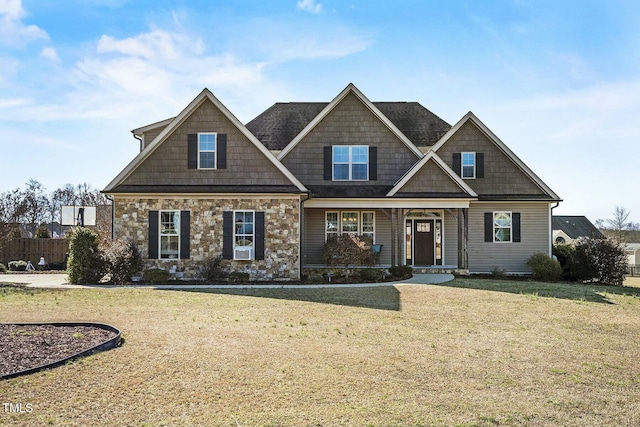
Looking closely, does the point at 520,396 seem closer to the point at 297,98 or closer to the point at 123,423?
the point at 123,423

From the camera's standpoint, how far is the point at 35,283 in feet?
59.0

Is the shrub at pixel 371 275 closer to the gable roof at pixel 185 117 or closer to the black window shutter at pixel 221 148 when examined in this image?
the gable roof at pixel 185 117

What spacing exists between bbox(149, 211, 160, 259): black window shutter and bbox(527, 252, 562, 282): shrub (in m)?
14.6

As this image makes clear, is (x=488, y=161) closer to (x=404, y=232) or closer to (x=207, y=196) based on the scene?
(x=404, y=232)

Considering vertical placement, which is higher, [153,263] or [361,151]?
[361,151]

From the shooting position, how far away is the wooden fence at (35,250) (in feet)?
97.3

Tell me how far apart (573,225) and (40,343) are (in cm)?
5297

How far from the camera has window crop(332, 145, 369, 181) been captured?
21781mm

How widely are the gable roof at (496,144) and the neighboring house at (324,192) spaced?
43mm

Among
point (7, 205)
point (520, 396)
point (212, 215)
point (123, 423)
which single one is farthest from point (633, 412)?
point (7, 205)

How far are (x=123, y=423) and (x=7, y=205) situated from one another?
2504cm

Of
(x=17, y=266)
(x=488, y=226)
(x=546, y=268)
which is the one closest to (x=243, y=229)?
(x=488, y=226)

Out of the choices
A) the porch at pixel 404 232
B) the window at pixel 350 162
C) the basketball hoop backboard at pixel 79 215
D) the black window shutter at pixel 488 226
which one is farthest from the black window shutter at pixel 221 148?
the basketball hoop backboard at pixel 79 215

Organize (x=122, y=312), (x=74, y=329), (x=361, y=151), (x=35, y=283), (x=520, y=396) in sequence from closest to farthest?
(x=520, y=396) → (x=74, y=329) → (x=122, y=312) → (x=35, y=283) → (x=361, y=151)
